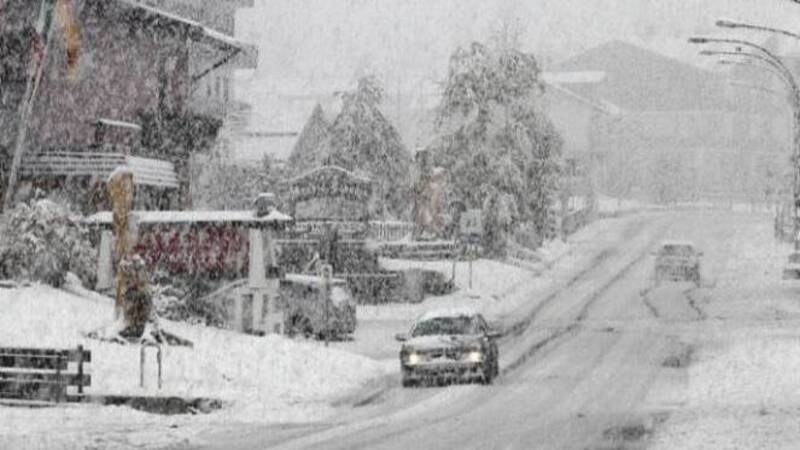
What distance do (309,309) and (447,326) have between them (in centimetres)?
1000

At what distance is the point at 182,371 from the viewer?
2925 cm

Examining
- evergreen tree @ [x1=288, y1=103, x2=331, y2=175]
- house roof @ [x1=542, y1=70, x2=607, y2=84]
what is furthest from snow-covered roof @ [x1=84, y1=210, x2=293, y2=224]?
house roof @ [x1=542, y1=70, x2=607, y2=84]

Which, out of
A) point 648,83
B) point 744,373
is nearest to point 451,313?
point 744,373

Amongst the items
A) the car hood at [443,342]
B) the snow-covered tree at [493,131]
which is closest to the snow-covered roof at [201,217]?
the car hood at [443,342]

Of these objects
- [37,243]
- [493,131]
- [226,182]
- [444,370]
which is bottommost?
[444,370]

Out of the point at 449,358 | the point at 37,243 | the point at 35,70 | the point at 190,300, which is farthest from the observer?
the point at 35,70

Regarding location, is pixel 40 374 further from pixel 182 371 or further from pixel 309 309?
pixel 309 309

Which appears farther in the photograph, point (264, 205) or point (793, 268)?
point (793, 268)

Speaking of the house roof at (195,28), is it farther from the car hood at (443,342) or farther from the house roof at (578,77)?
the house roof at (578,77)

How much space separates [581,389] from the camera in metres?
28.7

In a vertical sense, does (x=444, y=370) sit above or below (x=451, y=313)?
below

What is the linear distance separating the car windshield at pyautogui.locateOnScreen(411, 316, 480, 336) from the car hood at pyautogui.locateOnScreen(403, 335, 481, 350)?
499 millimetres

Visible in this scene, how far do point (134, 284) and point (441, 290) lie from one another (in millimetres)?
25708

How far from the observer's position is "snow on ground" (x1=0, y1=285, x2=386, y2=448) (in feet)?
79.2
